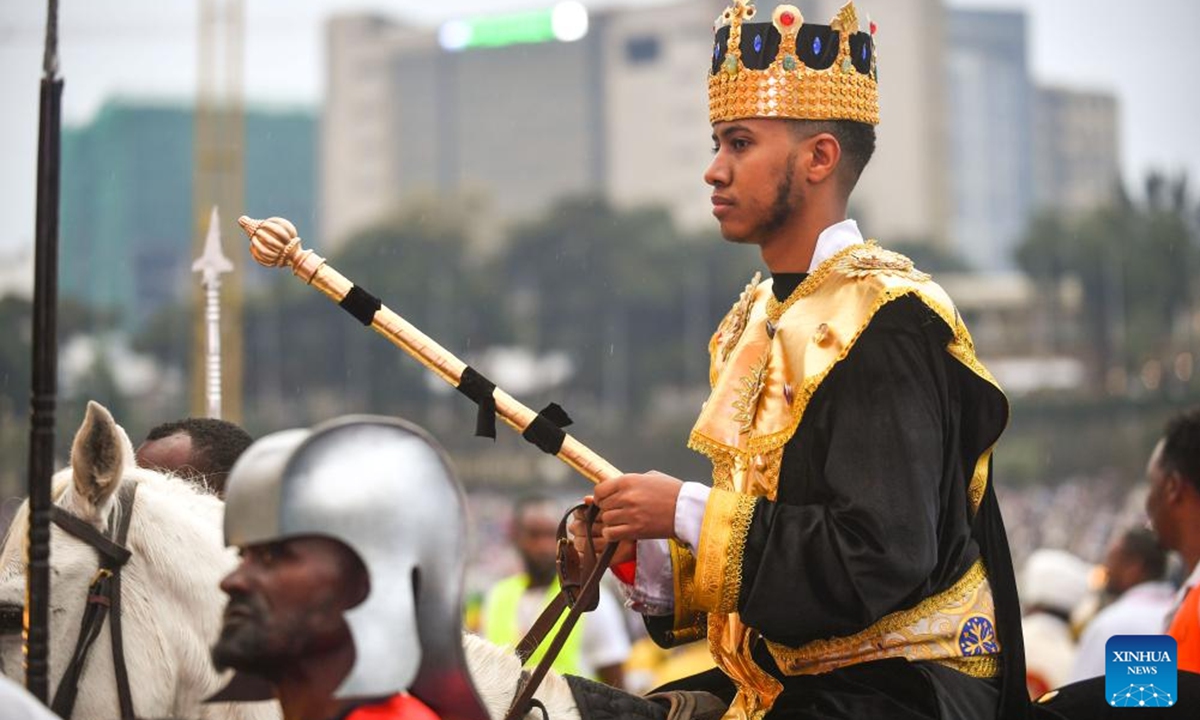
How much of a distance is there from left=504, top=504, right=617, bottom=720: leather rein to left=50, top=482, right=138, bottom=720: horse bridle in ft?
2.47

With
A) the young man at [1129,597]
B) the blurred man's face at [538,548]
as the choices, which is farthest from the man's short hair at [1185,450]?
the blurred man's face at [538,548]

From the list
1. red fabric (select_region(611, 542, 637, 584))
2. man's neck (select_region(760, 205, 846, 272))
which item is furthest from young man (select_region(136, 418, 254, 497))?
man's neck (select_region(760, 205, 846, 272))

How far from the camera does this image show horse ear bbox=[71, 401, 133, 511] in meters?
3.44

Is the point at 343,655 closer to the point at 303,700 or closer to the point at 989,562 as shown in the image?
the point at 303,700

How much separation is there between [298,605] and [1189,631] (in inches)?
148

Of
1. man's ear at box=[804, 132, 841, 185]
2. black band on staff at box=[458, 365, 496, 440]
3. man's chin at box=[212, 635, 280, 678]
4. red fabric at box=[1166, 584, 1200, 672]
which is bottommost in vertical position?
red fabric at box=[1166, 584, 1200, 672]

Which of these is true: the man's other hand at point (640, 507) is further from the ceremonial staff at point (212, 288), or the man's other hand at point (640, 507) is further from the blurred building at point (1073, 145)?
the blurred building at point (1073, 145)

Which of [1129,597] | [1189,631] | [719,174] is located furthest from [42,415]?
[1129,597]

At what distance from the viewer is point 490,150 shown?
73312 mm

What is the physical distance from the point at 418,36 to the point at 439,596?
71943 mm

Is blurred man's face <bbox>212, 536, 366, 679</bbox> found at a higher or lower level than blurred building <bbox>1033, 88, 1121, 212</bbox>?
lower

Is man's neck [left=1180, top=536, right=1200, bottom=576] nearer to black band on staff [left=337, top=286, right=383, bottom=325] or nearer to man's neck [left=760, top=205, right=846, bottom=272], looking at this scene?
man's neck [left=760, top=205, right=846, bottom=272]

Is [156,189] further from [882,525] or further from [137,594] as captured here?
[882,525]

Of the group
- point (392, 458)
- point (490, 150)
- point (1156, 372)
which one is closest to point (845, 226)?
point (392, 458)
